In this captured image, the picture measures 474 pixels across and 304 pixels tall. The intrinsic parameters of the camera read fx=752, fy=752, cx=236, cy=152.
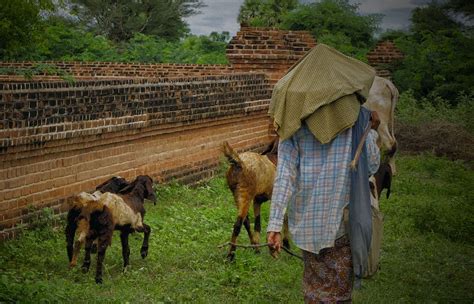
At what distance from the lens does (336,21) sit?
26.8 meters

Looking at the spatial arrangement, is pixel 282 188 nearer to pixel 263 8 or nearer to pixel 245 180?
pixel 245 180

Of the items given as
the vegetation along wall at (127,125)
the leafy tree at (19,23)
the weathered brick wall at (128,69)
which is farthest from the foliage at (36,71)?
the leafy tree at (19,23)

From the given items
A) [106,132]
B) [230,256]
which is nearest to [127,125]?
[106,132]

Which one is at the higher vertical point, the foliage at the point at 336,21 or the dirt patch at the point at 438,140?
the foliage at the point at 336,21

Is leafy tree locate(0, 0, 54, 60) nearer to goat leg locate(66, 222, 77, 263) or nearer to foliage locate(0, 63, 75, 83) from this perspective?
foliage locate(0, 63, 75, 83)

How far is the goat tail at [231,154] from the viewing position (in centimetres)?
751

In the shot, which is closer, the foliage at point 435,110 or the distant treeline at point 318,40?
the foliage at point 435,110

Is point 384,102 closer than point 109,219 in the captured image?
No

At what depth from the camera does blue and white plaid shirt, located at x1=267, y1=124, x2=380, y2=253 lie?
16.1 ft

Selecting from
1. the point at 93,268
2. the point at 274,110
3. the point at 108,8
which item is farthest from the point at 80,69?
the point at 108,8

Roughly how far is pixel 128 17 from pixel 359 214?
39235 millimetres

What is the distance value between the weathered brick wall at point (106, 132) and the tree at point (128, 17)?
1171 inches

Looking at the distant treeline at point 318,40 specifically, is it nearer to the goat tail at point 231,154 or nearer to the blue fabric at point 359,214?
the goat tail at point 231,154

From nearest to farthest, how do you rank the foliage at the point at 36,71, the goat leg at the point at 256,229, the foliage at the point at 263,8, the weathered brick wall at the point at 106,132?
the weathered brick wall at the point at 106,132 < the goat leg at the point at 256,229 < the foliage at the point at 36,71 < the foliage at the point at 263,8
